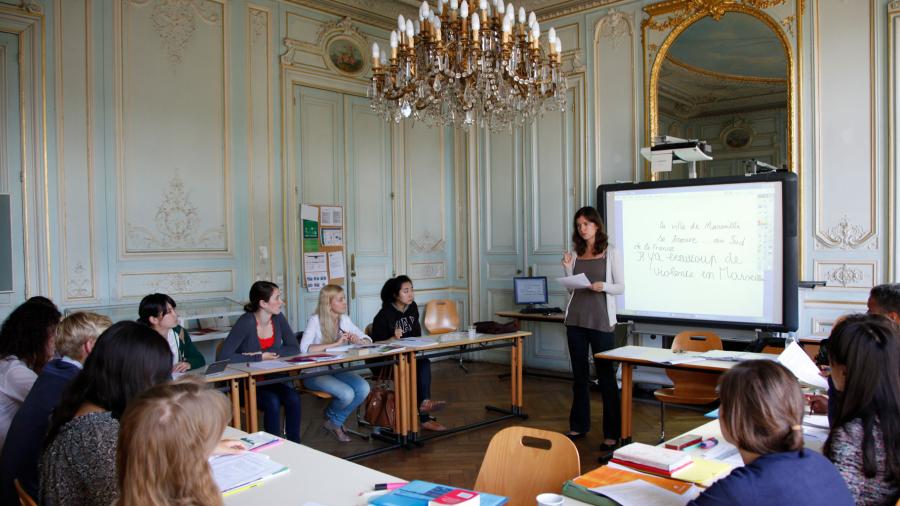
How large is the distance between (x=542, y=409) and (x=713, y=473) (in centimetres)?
352

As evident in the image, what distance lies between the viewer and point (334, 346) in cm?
457

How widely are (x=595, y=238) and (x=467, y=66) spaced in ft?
4.84

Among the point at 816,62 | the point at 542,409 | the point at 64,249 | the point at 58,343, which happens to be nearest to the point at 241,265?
the point at 64,249

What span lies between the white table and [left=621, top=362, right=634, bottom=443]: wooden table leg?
2.38 metres

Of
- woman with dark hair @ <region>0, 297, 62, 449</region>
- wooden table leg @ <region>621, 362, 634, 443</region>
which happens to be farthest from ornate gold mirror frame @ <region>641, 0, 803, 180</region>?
woman with dark hair @ <region>0, 297, 62, 449</region>

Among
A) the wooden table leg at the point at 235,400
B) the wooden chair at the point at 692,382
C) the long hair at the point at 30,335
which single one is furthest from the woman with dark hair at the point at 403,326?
the long hair at the point at 30,335

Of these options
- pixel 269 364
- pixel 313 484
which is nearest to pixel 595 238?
pixel 269 364

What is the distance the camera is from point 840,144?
205 inches

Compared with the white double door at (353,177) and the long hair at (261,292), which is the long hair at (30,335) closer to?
the long hair at (261,292)

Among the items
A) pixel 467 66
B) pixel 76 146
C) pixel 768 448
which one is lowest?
pixel 768 448

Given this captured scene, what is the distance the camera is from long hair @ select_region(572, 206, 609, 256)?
4.50m

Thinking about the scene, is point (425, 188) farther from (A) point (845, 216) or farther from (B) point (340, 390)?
(A) point (845, 216)

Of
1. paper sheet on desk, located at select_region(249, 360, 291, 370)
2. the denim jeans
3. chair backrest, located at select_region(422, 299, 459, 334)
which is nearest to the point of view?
paper sheet on desk, located at select_region(249, 360, 291, 370)

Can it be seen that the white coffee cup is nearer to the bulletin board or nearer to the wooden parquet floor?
the wooden parquet floor
